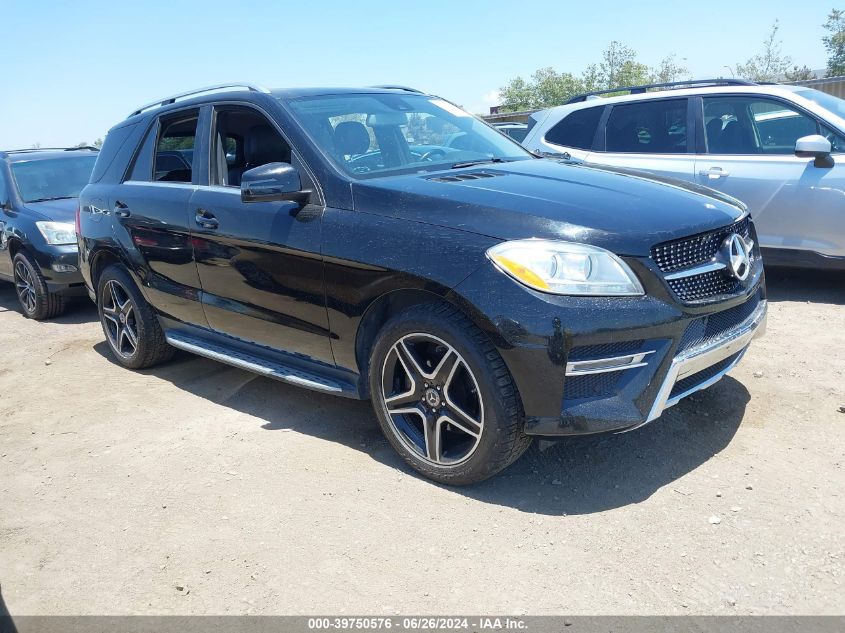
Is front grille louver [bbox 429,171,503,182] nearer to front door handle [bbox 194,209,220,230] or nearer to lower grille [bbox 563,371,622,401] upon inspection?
lower grille [bbox 563,371,622,401]

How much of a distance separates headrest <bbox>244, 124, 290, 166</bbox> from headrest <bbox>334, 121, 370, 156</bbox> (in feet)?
1.16

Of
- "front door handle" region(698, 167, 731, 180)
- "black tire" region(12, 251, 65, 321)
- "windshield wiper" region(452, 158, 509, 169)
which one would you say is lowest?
"black tire" region(12, 251, 65, 321)

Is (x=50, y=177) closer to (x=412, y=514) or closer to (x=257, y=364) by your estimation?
(x=257, y=364)

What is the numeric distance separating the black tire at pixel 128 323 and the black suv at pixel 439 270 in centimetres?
42

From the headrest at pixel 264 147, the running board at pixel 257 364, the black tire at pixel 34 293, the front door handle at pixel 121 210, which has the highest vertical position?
the headrest at pixel 264 147

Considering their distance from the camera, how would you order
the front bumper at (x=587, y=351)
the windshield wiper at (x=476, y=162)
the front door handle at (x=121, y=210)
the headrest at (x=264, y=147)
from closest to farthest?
the front bumper at (x=587, y=351) → the windshield wiper at (x=476, y=162) → the headrest at (x=264, y=147) → the front door handle at (x=121, y=210)

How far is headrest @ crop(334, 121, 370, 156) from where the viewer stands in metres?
3.98

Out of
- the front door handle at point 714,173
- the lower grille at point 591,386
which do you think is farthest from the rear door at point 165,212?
the front door handle at point 714,173

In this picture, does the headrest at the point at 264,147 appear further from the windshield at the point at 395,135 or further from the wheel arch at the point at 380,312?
the wheel arch at the point at 380,312

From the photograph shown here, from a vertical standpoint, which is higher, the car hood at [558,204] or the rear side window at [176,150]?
the rear side window at [176,150]

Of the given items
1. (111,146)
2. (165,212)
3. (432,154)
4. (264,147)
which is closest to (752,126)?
(432,154)

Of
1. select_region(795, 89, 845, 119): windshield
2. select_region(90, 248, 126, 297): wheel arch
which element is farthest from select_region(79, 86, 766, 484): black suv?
select_region(795, 89, 845, 119): windshield

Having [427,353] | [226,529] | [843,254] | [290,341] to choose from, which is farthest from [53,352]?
[843,254]

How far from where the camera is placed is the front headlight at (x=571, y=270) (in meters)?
3.00
